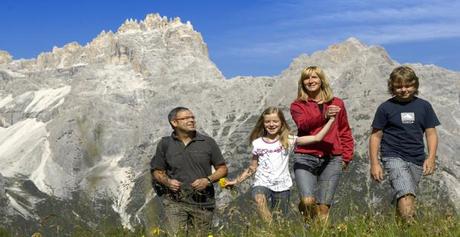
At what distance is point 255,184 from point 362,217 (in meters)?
4.16

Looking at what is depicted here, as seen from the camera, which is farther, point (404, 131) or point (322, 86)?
point (322, 86)

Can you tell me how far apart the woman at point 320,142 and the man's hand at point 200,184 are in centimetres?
146

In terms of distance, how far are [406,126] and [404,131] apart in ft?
0.25

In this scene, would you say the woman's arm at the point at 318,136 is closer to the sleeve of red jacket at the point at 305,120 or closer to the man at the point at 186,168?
the sleeve of red jacket at the point at 305,120

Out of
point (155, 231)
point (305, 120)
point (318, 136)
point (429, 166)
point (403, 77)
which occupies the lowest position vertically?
point (155, 231)

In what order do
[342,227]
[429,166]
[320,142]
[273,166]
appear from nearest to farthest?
1. [342,227]
2. [429,166]
3. [320,142]
4. [273,166]

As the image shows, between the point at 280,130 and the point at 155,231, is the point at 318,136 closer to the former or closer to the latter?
the point at 280,130

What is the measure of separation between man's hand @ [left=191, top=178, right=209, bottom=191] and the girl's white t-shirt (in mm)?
765

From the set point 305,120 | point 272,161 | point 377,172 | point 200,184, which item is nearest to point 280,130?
point 272,161

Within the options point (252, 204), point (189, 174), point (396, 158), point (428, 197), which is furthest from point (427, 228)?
point (189, 174)

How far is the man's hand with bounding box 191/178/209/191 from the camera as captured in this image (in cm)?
1073

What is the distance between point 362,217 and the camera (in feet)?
21.5

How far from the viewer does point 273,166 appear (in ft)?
35.1

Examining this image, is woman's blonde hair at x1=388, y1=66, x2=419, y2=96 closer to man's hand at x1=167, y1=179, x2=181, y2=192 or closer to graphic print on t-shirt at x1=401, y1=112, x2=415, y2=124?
graphic print on t-shirt at x1=401, y1=112, x2=415, y2=124
